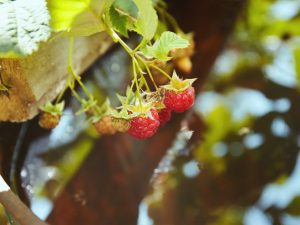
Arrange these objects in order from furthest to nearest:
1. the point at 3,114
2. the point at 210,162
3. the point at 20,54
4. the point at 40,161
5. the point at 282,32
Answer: the point at 282,32 → the point at 210,162 → the point at 40,161 → the point at 3,114 → the point at 20,54

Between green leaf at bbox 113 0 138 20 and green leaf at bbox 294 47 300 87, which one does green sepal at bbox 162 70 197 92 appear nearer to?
green leaf at bbox 113 0 138 20

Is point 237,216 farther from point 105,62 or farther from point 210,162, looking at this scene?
point 105,62

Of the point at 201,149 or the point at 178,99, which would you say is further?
the point at 201,149

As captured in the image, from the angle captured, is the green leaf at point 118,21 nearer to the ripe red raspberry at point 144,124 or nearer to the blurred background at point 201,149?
the ripe red raspberry at point 144,124

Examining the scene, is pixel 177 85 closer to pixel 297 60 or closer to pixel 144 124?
pixel 144 124

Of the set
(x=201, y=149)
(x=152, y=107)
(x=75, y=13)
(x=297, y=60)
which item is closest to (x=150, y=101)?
(x=152, y=107)

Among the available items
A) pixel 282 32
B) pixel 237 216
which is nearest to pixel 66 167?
pixel 237 216
